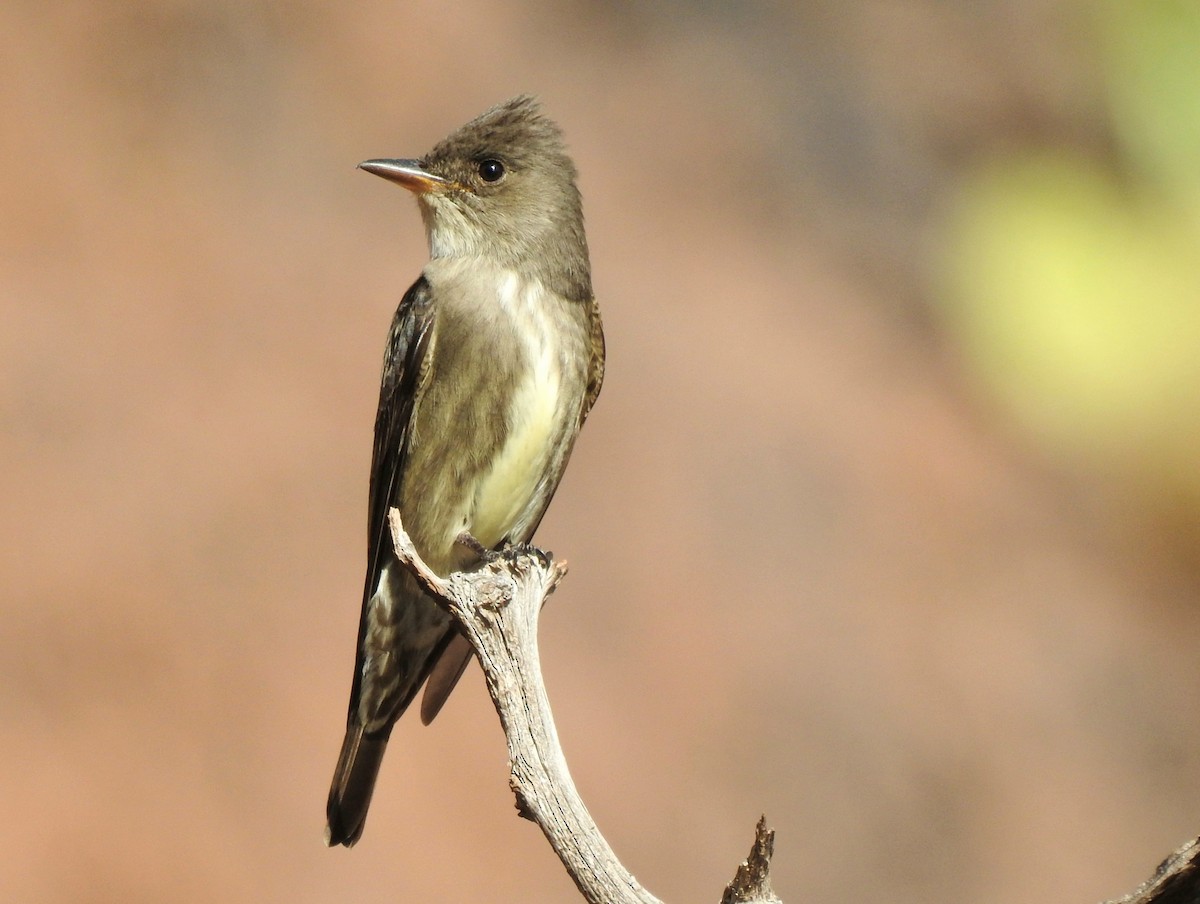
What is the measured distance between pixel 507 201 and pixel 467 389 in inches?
23.4

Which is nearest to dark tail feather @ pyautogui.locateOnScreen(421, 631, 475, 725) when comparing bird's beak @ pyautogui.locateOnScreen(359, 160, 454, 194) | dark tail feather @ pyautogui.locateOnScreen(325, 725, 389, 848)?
dark tail feather @ pyautogui.locateOnScreen(325, 725, 389, 848)

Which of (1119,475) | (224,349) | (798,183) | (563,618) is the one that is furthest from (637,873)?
(798,183)

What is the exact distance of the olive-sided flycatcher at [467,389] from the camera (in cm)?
400

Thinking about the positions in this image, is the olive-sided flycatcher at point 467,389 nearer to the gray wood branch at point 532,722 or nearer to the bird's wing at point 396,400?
the bird's wing at point 396,400

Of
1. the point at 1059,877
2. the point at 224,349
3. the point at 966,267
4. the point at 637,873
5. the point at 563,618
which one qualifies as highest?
the point at 966,267

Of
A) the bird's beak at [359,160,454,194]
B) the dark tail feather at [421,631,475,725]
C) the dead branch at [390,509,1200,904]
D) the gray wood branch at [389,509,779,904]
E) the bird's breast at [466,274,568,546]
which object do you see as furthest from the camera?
the dark tail feather at [421,631,475,725]

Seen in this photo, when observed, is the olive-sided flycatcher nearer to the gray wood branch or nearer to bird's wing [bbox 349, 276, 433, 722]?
bird's wing [bbox 349, 276, 433, 722]

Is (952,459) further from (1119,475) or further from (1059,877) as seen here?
(1059,877)

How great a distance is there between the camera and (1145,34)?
8844mm

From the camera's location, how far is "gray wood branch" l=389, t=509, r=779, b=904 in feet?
8.59

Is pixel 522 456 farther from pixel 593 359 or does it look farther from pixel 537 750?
pixel 537 750

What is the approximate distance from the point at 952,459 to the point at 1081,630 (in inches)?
53.1

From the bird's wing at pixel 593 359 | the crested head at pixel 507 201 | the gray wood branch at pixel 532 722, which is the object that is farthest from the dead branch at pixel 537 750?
the crested head at pixel 507 201

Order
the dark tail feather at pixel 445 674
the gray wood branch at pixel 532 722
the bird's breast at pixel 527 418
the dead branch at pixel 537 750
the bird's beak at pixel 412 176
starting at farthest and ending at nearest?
the dark tail feather at pixel 445 674
the bird's beak at pixel 412 176
the bird's breast at pixel 527 418
the gray wood branch at pixel 532 722
the dead branch at pixel 537 750
